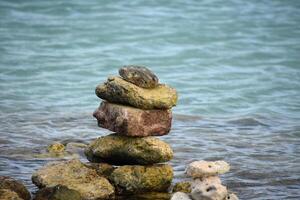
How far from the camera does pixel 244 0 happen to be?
34500 mm

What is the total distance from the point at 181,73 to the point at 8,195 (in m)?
14.5

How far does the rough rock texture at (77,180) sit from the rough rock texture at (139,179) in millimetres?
230

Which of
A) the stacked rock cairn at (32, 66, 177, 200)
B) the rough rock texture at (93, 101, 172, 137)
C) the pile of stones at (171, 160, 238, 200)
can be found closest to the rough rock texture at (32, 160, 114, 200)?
the stacked rock cairn at (32, 66, 177, 200)

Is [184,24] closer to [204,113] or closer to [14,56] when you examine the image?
[14,56]

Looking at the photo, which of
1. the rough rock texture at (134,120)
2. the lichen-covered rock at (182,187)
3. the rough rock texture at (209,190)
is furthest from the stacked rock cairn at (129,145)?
the rough rock texture at (209,190)

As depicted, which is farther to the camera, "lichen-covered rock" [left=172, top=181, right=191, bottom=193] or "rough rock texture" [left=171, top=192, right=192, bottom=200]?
"lichen-covered rock" [left=172, top=181, right=191, bottom=193]

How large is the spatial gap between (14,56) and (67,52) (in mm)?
2039

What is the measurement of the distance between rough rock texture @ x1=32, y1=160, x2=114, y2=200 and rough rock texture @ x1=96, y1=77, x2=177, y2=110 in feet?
3.68

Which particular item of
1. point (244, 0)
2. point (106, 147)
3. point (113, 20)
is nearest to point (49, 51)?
point (113, 20)

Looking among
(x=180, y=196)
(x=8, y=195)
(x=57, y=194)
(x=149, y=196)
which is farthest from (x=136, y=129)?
(x=8, y=195)

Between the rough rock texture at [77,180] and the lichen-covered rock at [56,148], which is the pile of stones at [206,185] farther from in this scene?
the lichen-covered rock at [56,148]

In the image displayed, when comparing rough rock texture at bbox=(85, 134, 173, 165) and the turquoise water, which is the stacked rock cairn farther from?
the turquoise water

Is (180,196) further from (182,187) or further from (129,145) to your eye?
(129,145)

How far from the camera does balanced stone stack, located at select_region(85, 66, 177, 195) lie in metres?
10.4
